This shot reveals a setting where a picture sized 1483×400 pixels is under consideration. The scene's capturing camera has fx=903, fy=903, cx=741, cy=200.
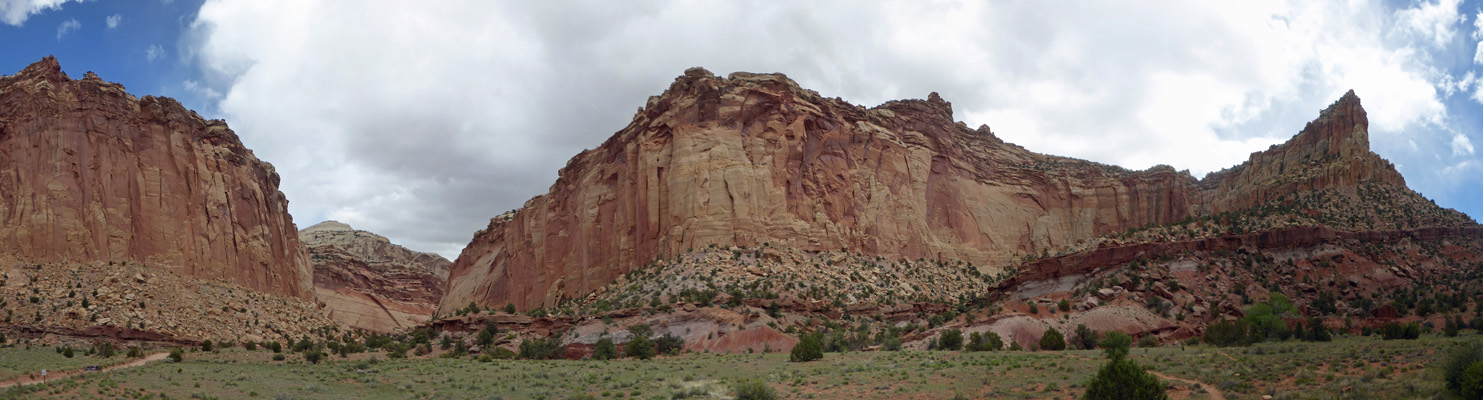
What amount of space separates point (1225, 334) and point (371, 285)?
343 ft

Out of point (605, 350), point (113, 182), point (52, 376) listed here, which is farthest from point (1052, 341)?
point (113, 182)

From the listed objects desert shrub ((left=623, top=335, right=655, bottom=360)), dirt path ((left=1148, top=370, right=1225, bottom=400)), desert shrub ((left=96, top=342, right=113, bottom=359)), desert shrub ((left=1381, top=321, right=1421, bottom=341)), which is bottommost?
dirt path ((left=1148, top=370, right=1225, bottom=400))

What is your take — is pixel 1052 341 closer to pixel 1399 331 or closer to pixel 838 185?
pixel 1399 331

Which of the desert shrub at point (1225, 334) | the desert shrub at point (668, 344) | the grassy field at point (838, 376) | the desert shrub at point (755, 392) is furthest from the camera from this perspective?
the desert shrub at point (668, 344)

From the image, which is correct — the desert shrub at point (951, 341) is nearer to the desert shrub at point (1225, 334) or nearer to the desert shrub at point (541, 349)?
the desert shrub at point (1225, 334)

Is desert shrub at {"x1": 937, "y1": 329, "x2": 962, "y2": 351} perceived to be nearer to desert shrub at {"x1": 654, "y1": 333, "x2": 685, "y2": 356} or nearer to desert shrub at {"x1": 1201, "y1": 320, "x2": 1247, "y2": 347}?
desert shrub at {"x1": 1201, "y1": 320, "x2": 1247, "y2": 347}

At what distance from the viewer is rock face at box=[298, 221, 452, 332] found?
329 ft

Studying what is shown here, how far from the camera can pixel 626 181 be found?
6588 cm

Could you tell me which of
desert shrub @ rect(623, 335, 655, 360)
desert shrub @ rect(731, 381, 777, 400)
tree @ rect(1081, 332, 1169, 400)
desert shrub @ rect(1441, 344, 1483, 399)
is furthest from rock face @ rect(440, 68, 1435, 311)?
tree @ rect(1081, 332, 1169, 400)

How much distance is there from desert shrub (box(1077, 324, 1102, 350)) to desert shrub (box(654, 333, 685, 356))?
17.6 m

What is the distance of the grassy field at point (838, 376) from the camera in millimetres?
23094

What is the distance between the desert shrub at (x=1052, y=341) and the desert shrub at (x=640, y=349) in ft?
55.5

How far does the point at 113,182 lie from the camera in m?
55.7

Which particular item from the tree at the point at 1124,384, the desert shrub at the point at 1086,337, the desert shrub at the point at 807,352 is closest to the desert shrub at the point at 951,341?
the desert shrub at the point at 1086,337
